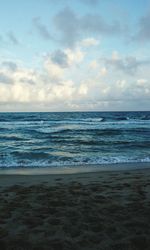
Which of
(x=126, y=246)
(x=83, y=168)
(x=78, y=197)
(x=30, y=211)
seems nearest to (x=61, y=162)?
(x=83, y=168)

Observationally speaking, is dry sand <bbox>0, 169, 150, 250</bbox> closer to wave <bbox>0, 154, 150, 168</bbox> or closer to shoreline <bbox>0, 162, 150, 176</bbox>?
shoreline <bbox>0, 162, 150, 176</bbox>

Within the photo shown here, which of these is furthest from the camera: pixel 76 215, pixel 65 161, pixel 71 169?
pixel 65 161

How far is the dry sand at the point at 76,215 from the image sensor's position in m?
3.51

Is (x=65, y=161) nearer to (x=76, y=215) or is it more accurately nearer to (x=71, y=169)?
(x=71, y=169)

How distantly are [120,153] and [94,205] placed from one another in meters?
8.99

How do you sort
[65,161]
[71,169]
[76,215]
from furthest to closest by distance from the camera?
[65,161], [71,169], [76,215]

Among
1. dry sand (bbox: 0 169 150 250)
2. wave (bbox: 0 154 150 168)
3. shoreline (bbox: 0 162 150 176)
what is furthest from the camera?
wave (bbox: 0 154 150 168)

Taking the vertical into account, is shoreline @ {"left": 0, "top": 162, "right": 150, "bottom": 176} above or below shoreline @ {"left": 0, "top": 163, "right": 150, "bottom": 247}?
below

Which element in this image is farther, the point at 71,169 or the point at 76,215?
the point at 71,169

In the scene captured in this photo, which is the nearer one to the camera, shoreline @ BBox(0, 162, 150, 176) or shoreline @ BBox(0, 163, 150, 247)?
shoreline @ BBox(0, 163, 150, 247)

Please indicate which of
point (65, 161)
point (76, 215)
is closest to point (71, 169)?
point (65, 161)

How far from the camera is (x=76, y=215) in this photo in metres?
4.47

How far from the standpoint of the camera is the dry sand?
3.51m

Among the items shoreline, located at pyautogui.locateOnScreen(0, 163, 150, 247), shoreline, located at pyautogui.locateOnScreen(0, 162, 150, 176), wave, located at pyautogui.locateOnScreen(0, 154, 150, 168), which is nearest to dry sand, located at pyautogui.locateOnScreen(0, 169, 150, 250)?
shoreline, located at pyautogui.locateOnScreen(0, 163, 150, 247)
